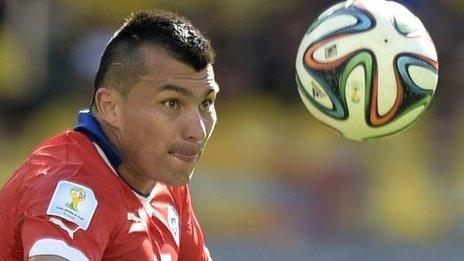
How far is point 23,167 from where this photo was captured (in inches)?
164

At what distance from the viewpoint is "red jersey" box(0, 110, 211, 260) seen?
12.7 feet

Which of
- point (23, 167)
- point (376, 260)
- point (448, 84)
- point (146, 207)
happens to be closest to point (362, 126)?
point (146, 207)

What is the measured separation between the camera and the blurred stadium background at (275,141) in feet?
33.3

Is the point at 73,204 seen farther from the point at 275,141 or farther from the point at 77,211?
the point at 275,141

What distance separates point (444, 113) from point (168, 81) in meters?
6.62

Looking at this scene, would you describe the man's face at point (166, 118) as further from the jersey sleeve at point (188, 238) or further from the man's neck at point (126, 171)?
the jersey sleeve at point (188, 238)

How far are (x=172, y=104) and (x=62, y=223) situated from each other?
2.13 feet

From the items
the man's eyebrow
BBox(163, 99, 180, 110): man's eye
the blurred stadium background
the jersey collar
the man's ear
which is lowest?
the blurred stadium background

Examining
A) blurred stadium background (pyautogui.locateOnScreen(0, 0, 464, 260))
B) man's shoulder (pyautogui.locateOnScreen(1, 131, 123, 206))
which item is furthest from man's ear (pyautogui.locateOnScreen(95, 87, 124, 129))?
blurred stadium background (pyautogui.locateOnScreen(0, 0, 464, 260))

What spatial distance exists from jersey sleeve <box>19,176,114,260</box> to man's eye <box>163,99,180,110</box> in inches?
17.8

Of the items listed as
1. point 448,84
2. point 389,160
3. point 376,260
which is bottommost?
point 376,260

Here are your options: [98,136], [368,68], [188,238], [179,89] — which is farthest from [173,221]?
[368,68]

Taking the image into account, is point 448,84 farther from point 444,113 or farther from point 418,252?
point 418,252

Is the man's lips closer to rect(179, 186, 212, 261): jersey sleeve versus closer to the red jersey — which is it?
the red jersey
